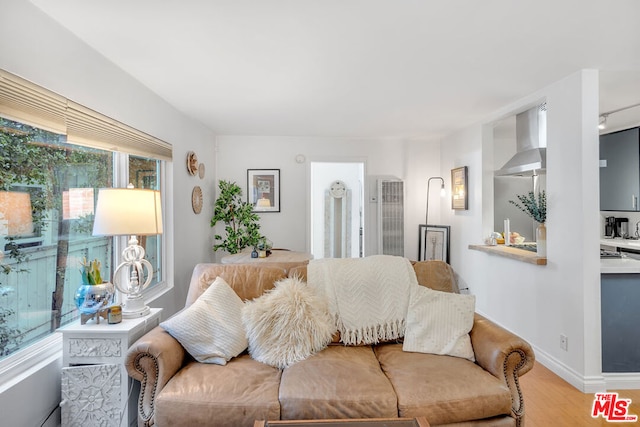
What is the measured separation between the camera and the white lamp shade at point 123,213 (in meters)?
1.87

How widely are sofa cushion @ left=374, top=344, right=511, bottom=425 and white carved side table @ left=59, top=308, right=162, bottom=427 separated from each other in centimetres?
145

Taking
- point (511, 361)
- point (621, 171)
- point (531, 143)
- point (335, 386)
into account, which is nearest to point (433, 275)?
point (511, 361)

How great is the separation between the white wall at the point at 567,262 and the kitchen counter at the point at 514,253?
0.29ft

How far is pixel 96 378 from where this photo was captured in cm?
181

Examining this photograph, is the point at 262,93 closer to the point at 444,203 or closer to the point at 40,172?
the point at 40,172

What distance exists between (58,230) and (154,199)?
0.57 meters

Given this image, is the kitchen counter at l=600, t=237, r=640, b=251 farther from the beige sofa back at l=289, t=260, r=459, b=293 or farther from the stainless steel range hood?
the beige sofa back at l=289, t=260, r=459, b=293

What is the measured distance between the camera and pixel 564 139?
2686mm

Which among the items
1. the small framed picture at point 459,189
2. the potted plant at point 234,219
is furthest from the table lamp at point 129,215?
the small framed picture at point 459,189

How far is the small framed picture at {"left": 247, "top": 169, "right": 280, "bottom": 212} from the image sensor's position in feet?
16.2

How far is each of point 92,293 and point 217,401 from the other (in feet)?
3.27

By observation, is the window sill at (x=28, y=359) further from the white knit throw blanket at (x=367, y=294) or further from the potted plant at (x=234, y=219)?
the potted plant at (x=234, y=219)

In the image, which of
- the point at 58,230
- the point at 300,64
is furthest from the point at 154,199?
the point at 300,64

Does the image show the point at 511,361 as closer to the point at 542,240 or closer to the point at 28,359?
the point at 542,240
